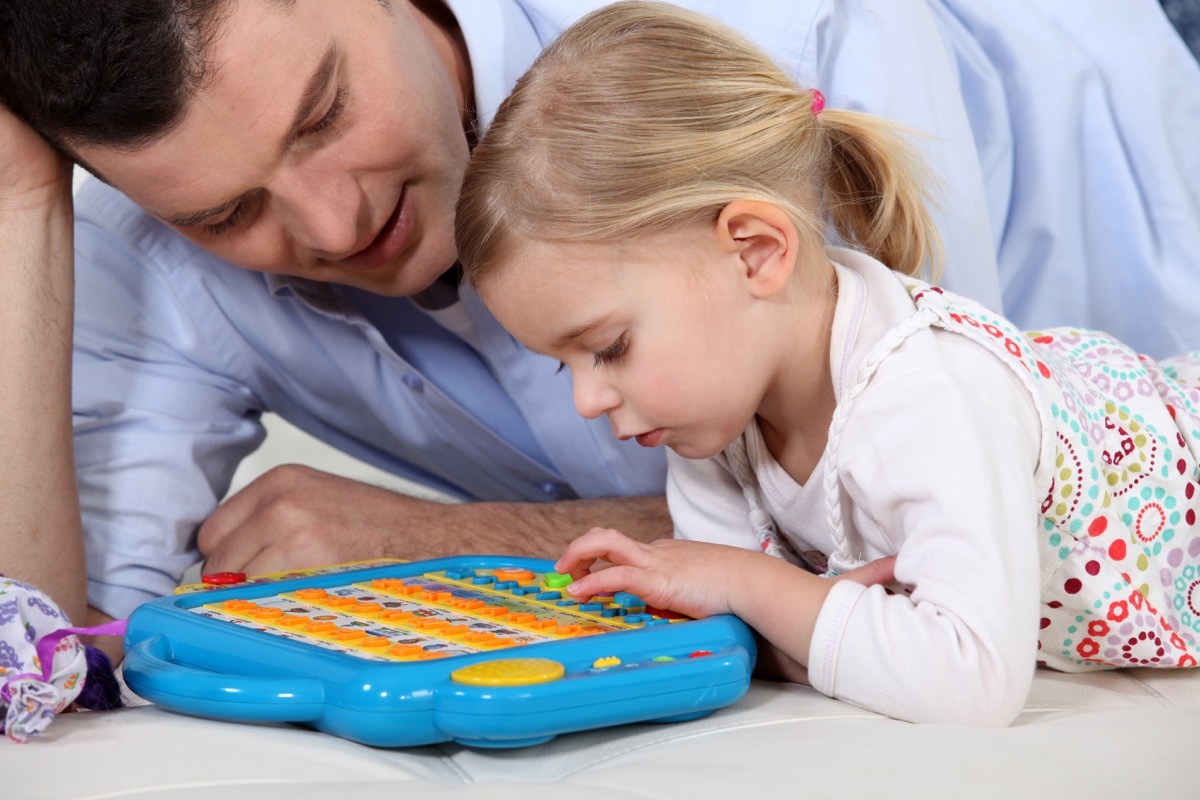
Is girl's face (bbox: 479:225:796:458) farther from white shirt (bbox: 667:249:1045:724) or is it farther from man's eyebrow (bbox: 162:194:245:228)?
man's eyebrow (bbox: 162:194:245:228)

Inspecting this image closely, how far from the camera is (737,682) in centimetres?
80

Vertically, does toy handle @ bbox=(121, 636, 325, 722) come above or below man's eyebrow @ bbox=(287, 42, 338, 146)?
below

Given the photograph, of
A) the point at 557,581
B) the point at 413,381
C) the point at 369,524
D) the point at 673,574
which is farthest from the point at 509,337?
the point at 673,574

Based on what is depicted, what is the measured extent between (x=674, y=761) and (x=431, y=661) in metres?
0.16

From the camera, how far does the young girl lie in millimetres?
843

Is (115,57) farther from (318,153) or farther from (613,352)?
(613,352)

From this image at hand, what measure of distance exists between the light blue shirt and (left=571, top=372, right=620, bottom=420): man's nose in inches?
17.3

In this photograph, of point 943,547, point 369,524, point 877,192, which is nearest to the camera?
point 943,547

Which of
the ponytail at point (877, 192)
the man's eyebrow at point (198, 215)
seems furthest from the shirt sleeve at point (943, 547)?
the man's eyebrow at point (198, 215)

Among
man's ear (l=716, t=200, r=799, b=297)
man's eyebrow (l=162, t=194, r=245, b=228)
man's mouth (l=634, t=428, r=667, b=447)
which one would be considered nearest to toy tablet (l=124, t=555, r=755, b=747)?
man's mouth (l=634, t=428, r=667, b=447)

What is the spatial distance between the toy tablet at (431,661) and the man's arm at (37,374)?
12.5 inches

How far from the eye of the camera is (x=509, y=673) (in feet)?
2.39

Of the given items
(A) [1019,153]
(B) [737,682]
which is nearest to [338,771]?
(B) [737,682]

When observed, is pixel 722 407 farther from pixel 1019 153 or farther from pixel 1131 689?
pixel 1019 153
